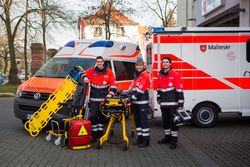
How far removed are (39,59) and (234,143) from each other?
22.2 m

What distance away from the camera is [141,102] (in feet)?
27.3

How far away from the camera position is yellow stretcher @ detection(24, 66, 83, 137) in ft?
30.1

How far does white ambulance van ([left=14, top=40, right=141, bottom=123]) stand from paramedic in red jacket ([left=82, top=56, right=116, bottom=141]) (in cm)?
105

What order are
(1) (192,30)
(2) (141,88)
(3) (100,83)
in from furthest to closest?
(1) (192,30) → (3) (100,83) → (2) (141,88)

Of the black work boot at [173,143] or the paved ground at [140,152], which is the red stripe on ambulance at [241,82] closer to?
the paved ground at [140,152]

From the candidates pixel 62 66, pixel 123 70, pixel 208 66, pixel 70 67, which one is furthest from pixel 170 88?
pixel 62 66

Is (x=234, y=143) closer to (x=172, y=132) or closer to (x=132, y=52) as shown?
(x=172, y=132)

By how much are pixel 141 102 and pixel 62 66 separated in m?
3.49

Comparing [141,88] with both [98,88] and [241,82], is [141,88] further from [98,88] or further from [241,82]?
[241,82]

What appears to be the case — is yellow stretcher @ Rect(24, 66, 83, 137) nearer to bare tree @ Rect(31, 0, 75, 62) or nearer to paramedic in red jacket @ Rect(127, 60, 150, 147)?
paramedic in red jacket @ Rect(127, 60, 150, 147)

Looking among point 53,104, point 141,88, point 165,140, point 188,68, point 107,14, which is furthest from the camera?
point 107,14

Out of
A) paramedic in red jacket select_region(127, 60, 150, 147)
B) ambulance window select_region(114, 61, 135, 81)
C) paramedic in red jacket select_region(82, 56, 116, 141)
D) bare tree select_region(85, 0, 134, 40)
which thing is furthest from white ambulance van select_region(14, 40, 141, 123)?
bare tree select_region(85, 0, 134, 40)

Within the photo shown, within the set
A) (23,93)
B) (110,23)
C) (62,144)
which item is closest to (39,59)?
(110,23)

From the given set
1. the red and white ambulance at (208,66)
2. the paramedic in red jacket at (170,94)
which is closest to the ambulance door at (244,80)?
the red and white ambulance at (208,66)
